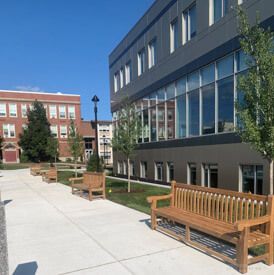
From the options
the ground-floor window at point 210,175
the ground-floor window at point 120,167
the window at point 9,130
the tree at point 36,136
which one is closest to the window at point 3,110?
the window at point 9,130

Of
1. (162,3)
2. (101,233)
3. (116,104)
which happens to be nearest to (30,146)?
(116,104)

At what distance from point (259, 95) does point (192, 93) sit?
9.65 metres

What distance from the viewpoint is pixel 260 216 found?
4.61 meters

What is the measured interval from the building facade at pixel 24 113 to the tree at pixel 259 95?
50891mm

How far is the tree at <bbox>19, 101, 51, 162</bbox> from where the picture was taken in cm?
5288

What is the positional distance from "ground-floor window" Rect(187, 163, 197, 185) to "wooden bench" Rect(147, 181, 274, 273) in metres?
8.09

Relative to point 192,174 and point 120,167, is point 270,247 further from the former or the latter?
point 120,167

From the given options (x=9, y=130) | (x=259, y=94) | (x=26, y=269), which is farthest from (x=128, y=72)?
(x=9, y=130)

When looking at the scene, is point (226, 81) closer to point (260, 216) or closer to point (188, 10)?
point (188, 10)

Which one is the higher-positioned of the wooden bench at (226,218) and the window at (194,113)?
the window at (194,113)

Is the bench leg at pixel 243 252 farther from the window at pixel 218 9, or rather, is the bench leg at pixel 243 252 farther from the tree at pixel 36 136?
the tree at pixel 36 136

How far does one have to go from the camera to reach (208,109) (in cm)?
1362

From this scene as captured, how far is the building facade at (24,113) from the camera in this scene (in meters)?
56.5

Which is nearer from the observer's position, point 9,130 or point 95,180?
point 95,180
